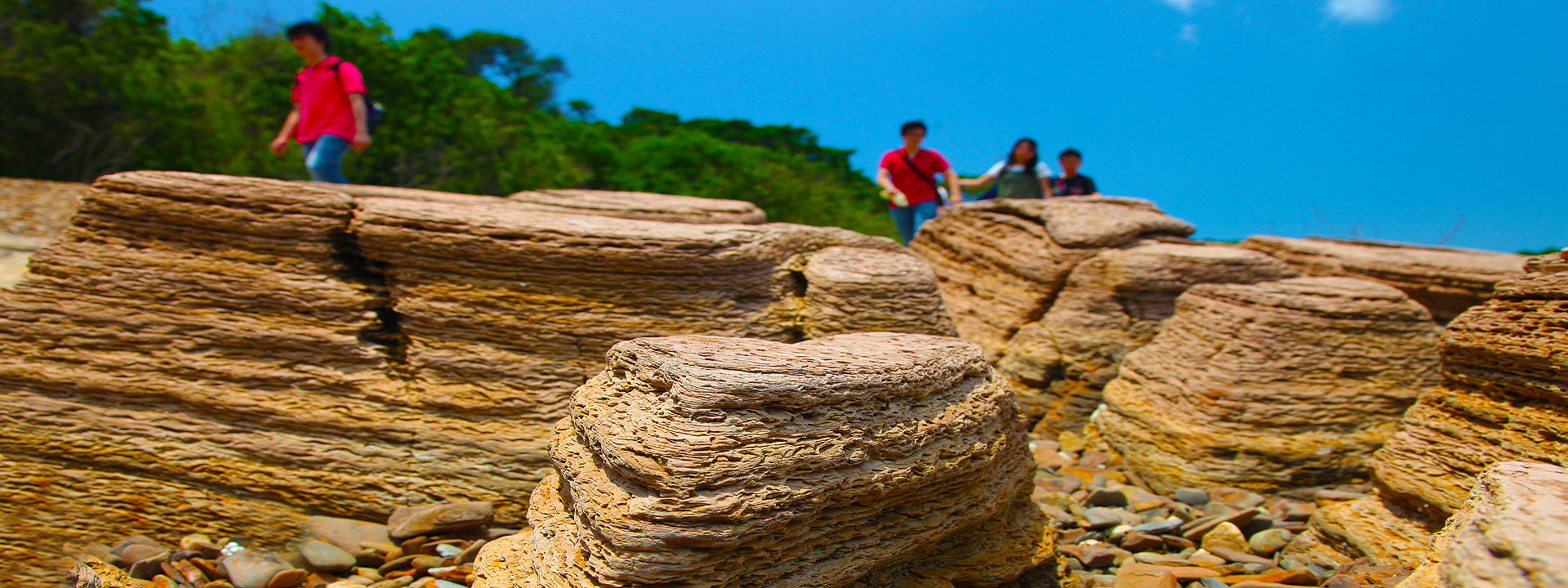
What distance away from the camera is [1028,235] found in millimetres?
8891

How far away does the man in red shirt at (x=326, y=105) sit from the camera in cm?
668

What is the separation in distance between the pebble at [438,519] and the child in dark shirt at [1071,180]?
26.3ft

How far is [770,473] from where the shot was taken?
10.1ft

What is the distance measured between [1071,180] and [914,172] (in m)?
2.35

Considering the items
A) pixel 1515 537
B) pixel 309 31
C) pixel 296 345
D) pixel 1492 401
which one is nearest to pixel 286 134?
pixel 309 31

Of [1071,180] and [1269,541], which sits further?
[1071,180]

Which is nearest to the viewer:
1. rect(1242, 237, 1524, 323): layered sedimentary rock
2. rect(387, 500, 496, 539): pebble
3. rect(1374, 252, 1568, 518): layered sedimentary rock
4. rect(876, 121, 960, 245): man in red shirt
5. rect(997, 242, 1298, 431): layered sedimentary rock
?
rect(1374, 252, 1568, 518): layered sedimentary rock

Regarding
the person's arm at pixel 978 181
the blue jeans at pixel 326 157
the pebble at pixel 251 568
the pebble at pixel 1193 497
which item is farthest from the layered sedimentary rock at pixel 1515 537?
the person's arm at pixel 978 181

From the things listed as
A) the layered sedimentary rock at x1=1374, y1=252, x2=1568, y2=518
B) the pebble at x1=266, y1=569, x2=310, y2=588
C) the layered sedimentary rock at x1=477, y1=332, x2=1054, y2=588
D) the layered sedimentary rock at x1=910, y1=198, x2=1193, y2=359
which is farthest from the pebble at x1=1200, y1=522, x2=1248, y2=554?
the pebble at x1=266, y1=569, x2=310, y2=588

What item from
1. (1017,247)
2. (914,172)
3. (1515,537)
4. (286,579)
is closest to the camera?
(1515,537)

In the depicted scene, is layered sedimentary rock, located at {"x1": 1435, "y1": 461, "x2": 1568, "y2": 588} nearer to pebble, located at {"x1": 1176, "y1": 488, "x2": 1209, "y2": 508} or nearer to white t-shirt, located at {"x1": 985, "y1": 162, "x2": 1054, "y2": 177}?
pebble, located at {"x1": 1176, "y1": 488, "x2": 1209, "y2": 508}

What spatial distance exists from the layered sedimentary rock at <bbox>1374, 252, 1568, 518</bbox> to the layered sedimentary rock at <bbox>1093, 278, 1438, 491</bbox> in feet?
3.15

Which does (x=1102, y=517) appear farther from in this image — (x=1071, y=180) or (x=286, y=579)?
(x=1071, y=180)

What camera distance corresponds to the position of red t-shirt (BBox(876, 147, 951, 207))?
31.3 feet
